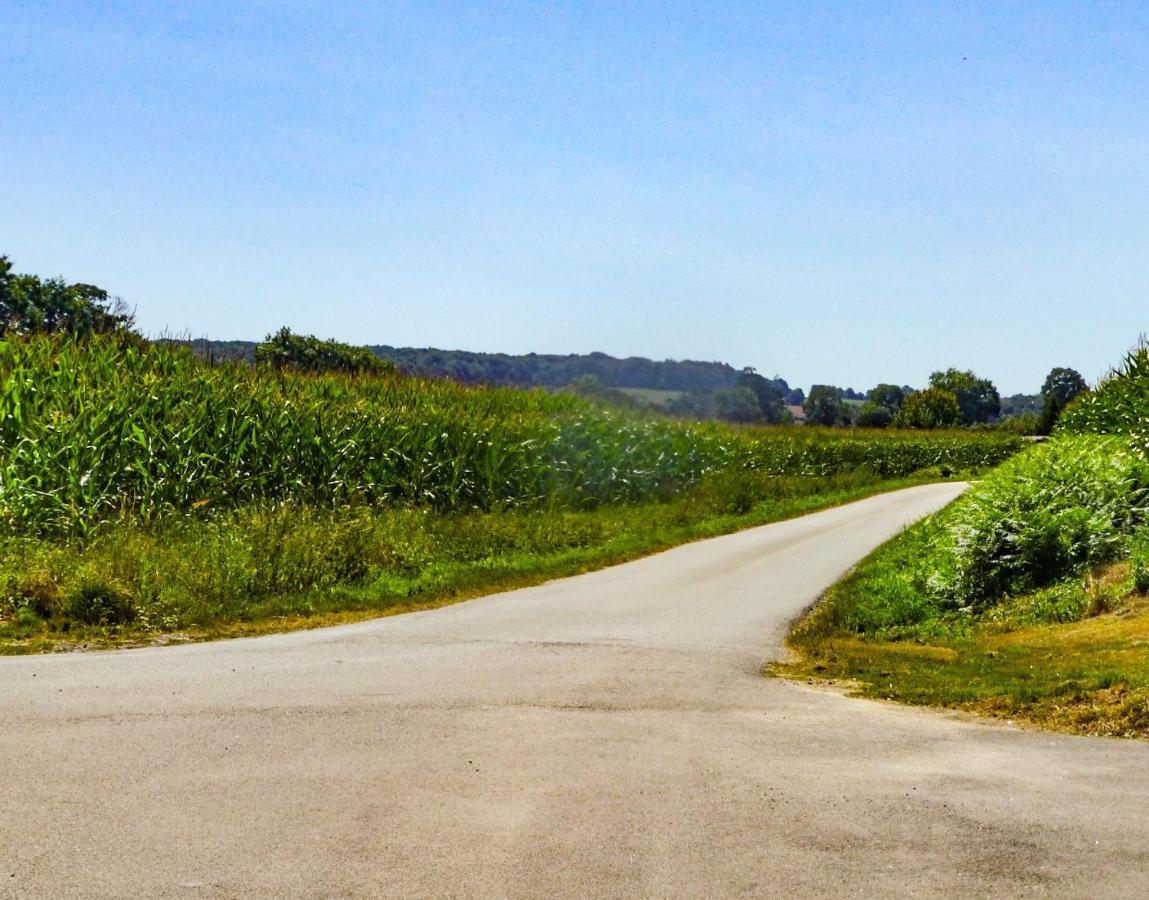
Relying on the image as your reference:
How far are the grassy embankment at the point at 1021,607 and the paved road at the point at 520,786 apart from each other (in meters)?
0.99

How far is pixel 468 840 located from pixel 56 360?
19.5 m

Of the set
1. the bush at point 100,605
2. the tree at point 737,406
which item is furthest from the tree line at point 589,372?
the bush at point 100,605

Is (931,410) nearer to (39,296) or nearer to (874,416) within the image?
(874,416)

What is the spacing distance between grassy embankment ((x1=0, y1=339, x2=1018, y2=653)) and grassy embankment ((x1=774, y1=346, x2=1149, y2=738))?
20.3 ft

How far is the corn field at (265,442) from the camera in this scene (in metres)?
19.3

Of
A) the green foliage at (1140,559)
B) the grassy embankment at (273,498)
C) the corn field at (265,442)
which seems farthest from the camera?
the corn field at (265,442)

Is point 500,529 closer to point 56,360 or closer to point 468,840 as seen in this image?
point 56,360

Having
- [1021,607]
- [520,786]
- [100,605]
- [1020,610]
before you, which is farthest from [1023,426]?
[520,786]

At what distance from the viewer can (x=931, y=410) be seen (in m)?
144

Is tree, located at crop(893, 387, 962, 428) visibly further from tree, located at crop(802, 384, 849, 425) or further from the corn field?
the corn field

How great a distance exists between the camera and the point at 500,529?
23.6m

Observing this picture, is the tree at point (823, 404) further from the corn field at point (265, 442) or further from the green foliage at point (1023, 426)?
the corn field at point (265, 442)

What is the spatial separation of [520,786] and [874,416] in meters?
153

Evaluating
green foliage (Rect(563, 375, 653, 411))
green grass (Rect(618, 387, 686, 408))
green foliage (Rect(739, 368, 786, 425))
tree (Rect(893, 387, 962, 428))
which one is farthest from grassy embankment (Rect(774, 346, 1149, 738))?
tree (Rect(893, 387, 962, 428))
